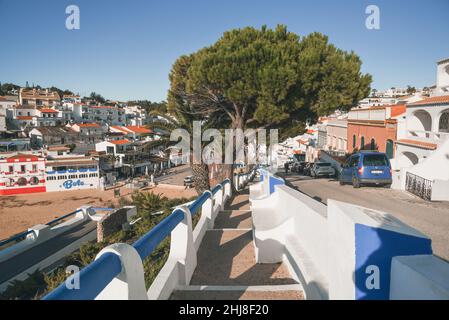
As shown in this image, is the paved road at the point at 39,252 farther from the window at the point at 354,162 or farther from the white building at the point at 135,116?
the white building at the point at 135,116

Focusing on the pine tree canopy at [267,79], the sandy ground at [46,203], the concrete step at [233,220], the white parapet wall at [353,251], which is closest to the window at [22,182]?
the sandy ground at [46,203]

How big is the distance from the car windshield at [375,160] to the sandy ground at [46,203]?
2439 cm

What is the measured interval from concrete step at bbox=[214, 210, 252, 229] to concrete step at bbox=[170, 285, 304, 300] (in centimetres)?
420

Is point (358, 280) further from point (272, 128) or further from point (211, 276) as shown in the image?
point (272, 128)

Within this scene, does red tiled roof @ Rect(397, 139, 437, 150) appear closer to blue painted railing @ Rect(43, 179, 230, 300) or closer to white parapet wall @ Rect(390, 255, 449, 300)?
white parapet wall @ Rect(390, 255, 449, 300)

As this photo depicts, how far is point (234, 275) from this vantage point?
479 cm

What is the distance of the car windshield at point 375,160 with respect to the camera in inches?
574

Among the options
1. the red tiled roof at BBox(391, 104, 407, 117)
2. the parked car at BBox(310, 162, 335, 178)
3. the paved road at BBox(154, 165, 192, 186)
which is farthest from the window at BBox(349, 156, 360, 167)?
the paved road at BBox(154, 165, 192, 186)

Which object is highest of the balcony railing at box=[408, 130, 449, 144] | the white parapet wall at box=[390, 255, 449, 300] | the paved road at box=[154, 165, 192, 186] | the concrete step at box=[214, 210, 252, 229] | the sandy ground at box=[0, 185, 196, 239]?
the balcony railing at box=[408, 130, 449, 144]

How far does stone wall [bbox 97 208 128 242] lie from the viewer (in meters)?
17.2

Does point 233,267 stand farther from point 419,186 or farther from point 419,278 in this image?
point 419,186

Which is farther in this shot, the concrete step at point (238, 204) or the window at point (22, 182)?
the window at point (22, 182)

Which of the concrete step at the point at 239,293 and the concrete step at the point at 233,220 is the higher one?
the concrete step at the point at 239,293

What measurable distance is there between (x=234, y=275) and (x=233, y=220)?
13.8ft
